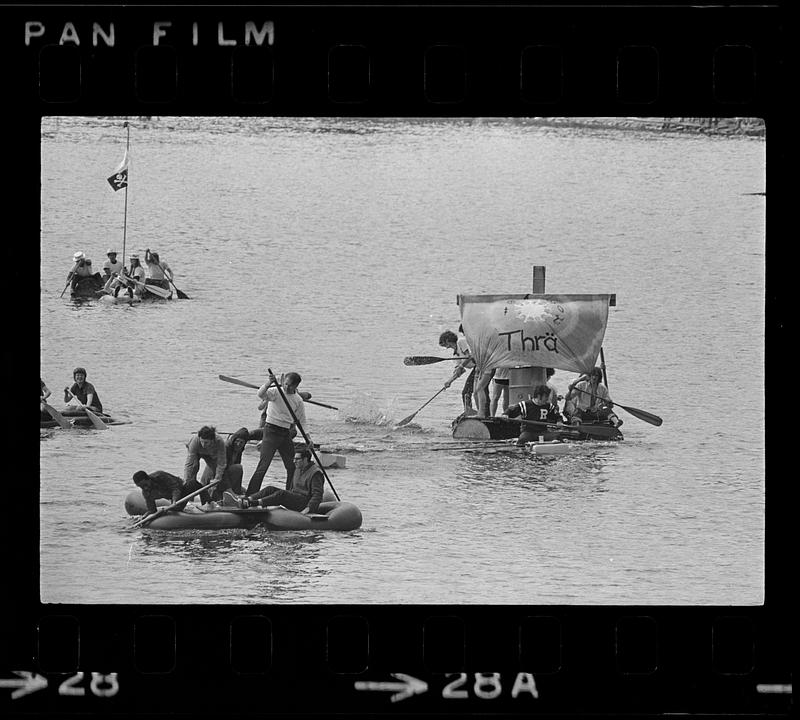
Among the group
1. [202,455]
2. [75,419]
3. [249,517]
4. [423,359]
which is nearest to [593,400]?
[423,359]

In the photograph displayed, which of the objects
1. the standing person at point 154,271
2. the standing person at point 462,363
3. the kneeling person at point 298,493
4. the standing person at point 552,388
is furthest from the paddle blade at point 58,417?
the standing person at point 552,388

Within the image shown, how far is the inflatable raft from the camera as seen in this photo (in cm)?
1136

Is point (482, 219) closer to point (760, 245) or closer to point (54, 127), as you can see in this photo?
point (760, 245)

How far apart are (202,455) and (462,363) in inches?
74.9

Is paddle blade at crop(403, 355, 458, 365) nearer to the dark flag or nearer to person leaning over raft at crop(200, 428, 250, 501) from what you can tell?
person leaning over raft at crop(200, 428, 250, 501)

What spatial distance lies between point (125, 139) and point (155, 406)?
72.8 inches

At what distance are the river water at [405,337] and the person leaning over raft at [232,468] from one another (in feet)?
0.25

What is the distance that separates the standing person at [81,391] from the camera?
445 inches

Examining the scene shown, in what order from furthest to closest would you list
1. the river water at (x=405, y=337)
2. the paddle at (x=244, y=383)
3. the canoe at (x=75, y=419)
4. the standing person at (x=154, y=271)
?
the standing person at (x=154, y=271)
the paddle at (x=244, y=383)
the canoe at (x=75, y=419)
the river water at (x=405, y=337)

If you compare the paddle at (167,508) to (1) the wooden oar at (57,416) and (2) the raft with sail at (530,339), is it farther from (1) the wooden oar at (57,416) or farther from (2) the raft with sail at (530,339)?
(2) the raft with sail at (530,339)
